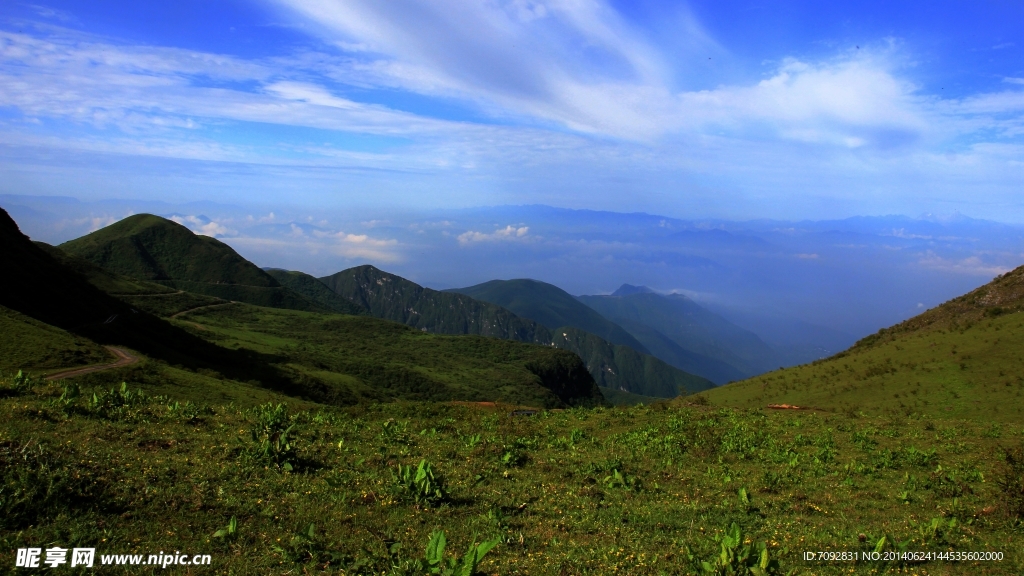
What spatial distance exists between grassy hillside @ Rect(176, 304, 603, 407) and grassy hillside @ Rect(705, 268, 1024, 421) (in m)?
51.0

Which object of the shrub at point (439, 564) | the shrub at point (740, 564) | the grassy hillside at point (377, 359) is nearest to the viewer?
the shrub at point (439, 564)

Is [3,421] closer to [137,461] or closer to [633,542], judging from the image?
[137,461]

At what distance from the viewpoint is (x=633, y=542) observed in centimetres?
835

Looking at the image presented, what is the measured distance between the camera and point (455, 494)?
10.2 m

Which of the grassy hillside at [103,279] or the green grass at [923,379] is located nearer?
the green grass at [923,379]

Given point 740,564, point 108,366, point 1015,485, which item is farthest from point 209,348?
point 1015,485

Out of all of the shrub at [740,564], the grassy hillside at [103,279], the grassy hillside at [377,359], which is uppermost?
the grassy hillside at [103,279]

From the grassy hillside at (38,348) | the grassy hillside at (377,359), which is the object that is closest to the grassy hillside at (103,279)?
the grassy hillside at (377,359)

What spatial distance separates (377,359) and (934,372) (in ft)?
427

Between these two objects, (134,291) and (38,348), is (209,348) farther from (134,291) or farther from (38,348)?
(134,291)

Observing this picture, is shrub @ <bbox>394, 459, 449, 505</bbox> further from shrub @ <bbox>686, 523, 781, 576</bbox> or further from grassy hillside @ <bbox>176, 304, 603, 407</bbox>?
grassy hillside @ <bbox>176, 304, 603, 407</bbox>

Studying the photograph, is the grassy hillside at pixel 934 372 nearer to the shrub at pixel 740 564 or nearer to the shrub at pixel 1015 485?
the shrub at pixel 1015 485

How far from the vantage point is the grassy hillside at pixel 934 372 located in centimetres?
2930

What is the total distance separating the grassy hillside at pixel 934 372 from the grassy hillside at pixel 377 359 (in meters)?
51.0
